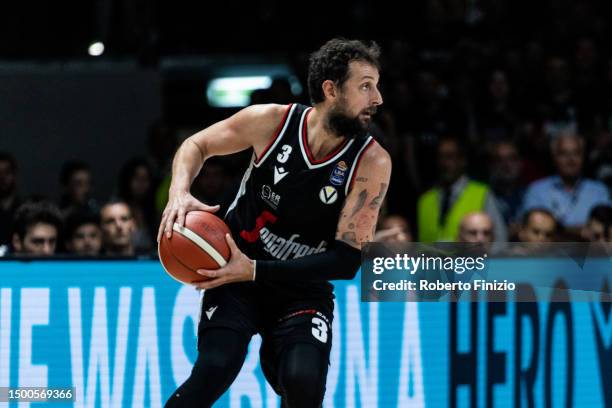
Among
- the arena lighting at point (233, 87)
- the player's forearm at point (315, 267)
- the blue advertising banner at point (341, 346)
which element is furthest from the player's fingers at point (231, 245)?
the arena lighting at point (233, 87)

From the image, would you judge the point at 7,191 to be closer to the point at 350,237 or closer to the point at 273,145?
the point at 273,145

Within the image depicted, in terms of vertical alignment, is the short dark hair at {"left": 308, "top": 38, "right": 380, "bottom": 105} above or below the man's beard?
above

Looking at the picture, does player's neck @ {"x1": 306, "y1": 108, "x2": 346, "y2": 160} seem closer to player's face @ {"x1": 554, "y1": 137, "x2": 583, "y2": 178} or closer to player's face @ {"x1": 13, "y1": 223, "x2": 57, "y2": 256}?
player's face @ {"x1": 13, "y1": 223, "x2": 57, "y2": 256}

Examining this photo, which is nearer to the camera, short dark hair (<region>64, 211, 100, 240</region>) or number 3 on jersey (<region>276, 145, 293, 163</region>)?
number 3 on jersey (<region>276, 145, 293, 163</region>)

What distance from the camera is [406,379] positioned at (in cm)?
683

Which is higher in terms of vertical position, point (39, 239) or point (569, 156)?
point (569, 156)

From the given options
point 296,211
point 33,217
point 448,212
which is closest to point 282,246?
point 296,211

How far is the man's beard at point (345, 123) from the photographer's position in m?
5.19

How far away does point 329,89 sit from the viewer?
5.24 m

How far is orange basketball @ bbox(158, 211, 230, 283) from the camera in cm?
496

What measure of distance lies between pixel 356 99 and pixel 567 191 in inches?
164

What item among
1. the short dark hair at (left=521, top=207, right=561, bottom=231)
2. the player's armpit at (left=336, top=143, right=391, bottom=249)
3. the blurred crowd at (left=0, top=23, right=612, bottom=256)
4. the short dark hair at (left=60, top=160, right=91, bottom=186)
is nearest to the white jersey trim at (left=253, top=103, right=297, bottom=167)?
the player's armpit at (left=336, top=143, right=391, bottom=249)

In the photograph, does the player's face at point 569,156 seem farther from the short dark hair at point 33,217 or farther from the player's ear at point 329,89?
the player's ear at point 329,89

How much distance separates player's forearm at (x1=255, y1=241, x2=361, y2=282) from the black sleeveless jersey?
0.17 meters
